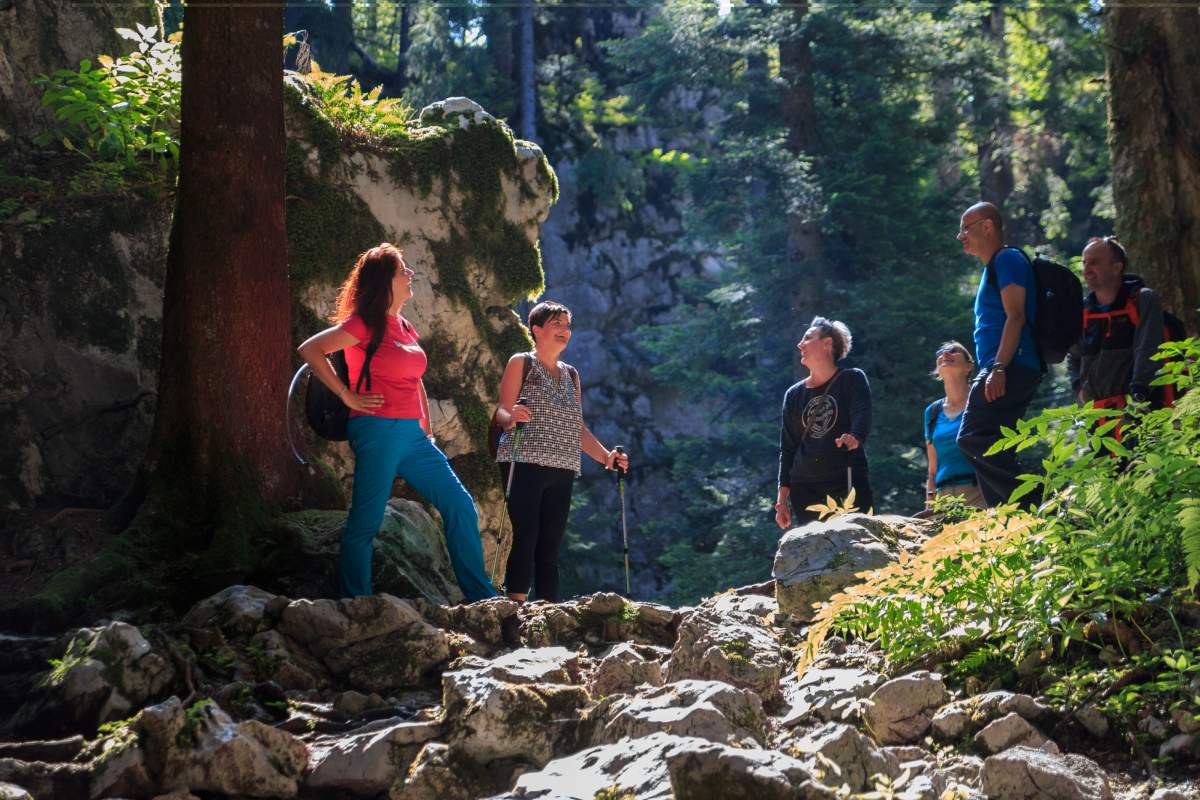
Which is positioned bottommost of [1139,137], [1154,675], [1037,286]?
[1154,675]

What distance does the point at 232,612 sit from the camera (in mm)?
5500

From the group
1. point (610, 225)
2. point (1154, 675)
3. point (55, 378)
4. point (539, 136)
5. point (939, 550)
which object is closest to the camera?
point (1154, 675)

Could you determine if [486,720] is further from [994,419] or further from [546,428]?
[994,419]

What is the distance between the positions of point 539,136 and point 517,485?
22.6 metres

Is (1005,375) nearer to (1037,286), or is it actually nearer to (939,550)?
(1037,286)

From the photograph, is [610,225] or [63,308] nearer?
[63,308]

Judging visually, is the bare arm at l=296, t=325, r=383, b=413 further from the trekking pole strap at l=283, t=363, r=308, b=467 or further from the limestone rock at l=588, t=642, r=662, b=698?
the limestone rock at l=588, t=642, r=662, b=698

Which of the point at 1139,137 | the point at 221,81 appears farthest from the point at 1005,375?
the point at 221,81

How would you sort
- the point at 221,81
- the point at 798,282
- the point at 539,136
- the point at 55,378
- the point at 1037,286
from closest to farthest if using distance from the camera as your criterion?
the point at 1037,286, the point at 221,81, the point at 55,378, the point at 798,282, the point at 539,136

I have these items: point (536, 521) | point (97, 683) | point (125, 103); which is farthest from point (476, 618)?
point (125, 103)

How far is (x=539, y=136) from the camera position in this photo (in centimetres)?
2866

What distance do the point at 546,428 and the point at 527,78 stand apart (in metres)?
22.0

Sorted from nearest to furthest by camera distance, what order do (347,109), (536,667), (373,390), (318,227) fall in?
(536,667)
(373,390)
(318,227)
(347,109)

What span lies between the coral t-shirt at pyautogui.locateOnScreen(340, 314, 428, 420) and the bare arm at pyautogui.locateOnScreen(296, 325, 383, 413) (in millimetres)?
45
